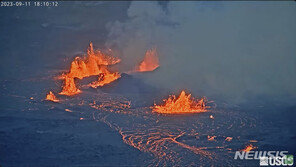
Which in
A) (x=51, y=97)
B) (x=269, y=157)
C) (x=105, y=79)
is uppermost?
(x=105, y=79)

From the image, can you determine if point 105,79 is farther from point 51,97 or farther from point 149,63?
point 149,63

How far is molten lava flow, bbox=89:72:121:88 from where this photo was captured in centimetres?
1448

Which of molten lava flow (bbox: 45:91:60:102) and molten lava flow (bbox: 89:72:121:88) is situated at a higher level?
molten lava flow (bbox: 89:72:121:88)

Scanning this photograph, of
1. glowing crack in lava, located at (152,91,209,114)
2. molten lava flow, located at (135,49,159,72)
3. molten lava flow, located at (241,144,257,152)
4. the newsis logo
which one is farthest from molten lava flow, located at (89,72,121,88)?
the newsis logo

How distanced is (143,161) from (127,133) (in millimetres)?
1669

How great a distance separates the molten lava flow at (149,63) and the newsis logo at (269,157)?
7.37 meters

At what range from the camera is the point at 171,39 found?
727 inches

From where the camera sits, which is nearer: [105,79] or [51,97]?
[51,97]

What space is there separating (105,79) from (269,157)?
729 centimetres

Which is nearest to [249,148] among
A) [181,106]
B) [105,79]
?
[181,106]

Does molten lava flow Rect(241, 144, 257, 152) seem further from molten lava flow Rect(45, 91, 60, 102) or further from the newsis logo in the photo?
molten lava flow Rect(45, 91, 60, 102)

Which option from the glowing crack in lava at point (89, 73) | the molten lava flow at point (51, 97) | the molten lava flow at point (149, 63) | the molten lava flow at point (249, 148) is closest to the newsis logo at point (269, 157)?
the molten lava flow at point (249, 148)

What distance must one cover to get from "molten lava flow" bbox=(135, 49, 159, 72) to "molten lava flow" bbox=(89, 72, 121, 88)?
1.37 m

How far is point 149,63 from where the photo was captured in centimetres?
1666
